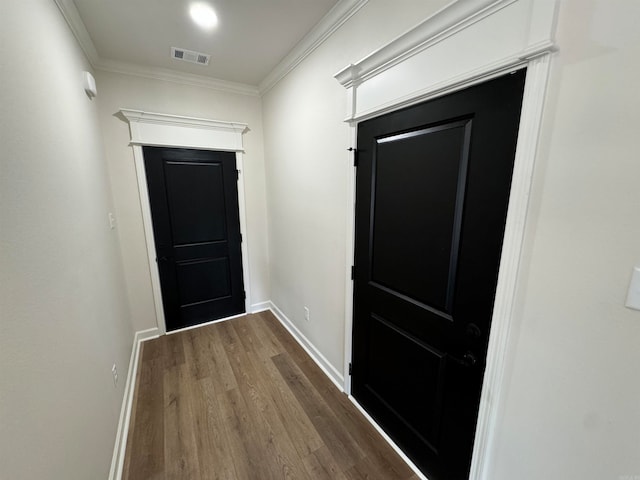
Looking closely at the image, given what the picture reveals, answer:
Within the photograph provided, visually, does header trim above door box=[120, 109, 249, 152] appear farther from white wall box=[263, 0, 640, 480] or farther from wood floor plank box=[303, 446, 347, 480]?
wood floor plank box=[303, 446, 347, 480]

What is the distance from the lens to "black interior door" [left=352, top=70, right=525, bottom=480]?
102 centimetres

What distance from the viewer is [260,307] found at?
3465mm

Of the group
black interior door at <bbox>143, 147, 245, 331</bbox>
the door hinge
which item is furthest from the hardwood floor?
the door hinge

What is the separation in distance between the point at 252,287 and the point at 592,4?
337 centimetres

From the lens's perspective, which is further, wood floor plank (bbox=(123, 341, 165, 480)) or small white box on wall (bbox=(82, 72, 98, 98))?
small white box on wall (bbox=(82, 72, 98, 98))

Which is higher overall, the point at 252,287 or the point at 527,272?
the point at 527,272

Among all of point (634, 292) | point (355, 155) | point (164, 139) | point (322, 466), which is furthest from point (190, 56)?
point (322, 466)

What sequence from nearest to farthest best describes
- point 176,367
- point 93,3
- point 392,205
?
point 392,205 < point 93,3 < point 176,367

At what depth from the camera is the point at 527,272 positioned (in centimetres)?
94

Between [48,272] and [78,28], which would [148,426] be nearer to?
[48,272]

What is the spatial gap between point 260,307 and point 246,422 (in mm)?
1717

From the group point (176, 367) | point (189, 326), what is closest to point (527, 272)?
point (176, 367)

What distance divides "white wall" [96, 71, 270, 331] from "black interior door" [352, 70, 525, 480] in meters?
1.88

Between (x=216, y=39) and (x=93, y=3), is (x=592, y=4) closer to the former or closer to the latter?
(x=216, y=39)
